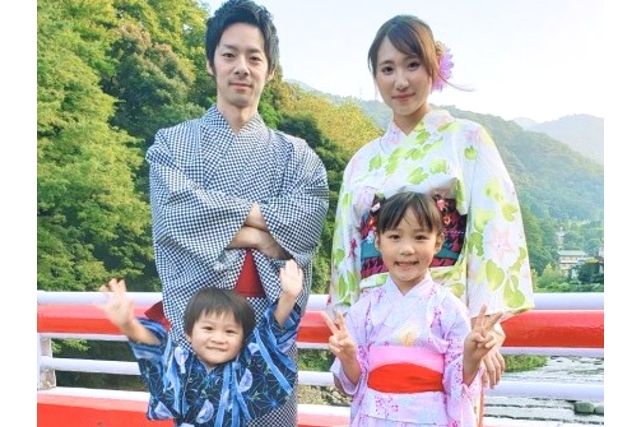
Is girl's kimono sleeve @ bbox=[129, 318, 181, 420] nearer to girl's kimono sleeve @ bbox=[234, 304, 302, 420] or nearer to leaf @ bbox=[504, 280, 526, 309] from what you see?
girl's kimono sleeve @ bbox=[234, 304, 302, 420]

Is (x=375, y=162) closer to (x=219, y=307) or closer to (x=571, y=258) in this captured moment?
(x=219, y=307)

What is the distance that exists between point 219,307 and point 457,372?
1.79 feet

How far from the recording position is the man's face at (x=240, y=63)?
1921mm

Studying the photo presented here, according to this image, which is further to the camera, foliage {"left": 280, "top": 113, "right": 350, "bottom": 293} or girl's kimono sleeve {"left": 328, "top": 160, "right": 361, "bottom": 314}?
foliage {"left": 280, "top": 113, "right": 350, "bottom": 293}

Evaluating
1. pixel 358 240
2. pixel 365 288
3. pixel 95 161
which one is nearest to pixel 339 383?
pixel 365 288

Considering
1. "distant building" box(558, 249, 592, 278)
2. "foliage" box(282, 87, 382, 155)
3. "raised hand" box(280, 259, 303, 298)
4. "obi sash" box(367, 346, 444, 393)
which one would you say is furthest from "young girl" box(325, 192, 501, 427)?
"foliage" box(282, 87, 382, 155)

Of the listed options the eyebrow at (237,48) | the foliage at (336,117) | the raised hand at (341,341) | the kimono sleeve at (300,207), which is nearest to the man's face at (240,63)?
the eyebrow at (237,48)

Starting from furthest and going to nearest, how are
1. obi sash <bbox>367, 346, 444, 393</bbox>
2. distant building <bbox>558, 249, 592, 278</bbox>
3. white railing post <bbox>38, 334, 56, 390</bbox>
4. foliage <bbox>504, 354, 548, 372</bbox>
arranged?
distant building <bbox>558, 249, 592, 278</bbox> < foliage <bbox>504, 354, 548, 372</bbox> < white railing post <bbox>38, 334, 56, 390</bbox> < obi sash <bbox>367, 346, 444, 393</bbox>

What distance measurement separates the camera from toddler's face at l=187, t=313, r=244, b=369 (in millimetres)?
1800

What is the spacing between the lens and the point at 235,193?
1.93 meters

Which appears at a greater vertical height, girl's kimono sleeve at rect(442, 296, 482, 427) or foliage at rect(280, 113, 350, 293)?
foliage at rect(280, 113, 350, 293)

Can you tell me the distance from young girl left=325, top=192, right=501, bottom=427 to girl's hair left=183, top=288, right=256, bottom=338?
0.23 m

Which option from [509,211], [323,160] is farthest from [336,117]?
[509,211]

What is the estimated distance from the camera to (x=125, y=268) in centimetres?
655
